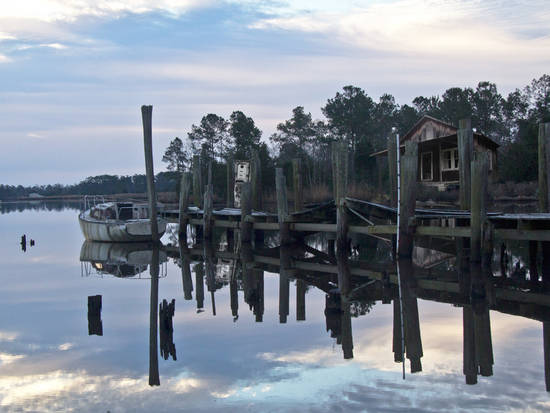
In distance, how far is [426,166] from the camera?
148ft

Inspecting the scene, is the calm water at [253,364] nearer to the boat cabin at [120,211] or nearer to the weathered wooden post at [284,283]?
the weathered wooden post at [284,283]

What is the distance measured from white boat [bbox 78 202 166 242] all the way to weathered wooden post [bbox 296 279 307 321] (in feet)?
46.1

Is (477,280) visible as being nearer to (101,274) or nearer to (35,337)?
(35,337)

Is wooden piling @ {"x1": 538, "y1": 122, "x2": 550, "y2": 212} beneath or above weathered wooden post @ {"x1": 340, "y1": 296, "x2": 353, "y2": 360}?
above

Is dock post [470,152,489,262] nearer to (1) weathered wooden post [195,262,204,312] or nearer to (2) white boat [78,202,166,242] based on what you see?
(1) weathered wooden post [195,262,204,312]

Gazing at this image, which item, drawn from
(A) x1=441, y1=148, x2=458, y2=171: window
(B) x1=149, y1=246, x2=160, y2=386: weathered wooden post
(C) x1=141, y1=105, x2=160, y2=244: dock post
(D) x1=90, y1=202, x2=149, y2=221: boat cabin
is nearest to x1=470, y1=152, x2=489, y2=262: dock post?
(B) x1=149, y1=246, x2=160, y2=386: weathered wooden post

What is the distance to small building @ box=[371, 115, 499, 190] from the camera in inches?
1613

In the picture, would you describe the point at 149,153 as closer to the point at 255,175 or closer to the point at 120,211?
the point at 255,175

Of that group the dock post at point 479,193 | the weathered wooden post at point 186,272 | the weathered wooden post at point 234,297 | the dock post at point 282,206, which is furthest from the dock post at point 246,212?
the dock post at point 479,193

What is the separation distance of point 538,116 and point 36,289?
1711 inches

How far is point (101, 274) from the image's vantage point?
21.8 meters

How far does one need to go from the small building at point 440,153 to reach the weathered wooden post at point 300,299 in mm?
24712

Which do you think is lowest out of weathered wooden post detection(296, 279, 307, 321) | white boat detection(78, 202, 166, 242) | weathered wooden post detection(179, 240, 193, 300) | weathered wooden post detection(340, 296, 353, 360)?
weathered wooden post detection(179, 240, 193, 300)

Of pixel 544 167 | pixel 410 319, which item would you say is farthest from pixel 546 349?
pixel 544 167
